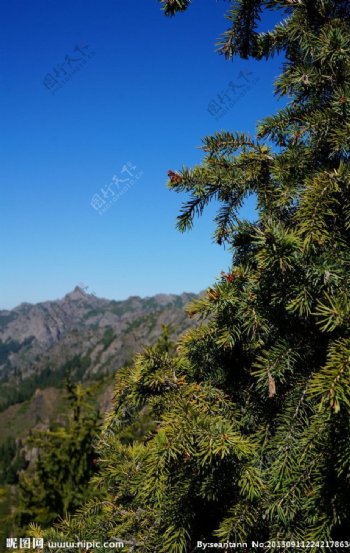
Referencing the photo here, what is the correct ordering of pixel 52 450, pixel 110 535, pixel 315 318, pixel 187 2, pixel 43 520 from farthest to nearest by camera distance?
1. pixel 52 450
2. pixel 43 520
3. pixel 187 2
4. pixel 110 535
5. pixel 315 318

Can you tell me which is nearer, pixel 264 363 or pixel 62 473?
pixel 264 363

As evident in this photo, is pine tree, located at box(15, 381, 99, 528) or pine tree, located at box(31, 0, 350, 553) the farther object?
pine tree, located at box(15, 381, 99, 528)

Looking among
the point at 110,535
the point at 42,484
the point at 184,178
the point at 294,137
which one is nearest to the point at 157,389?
the point at 110,535

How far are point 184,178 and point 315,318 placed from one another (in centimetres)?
169

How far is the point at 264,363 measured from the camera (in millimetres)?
2676

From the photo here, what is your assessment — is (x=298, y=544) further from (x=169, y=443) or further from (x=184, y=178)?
(x=184, y=178)

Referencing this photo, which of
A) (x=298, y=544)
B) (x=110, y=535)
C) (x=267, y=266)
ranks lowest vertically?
(x=110, y=535)

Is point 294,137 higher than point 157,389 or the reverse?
higher

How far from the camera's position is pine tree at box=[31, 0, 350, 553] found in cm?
229

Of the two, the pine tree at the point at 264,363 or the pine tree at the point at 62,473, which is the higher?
the pine tree at the point at 264,363

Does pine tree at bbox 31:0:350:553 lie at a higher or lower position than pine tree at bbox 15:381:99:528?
higher

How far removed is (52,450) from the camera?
16.9m

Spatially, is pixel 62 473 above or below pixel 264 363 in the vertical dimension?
below

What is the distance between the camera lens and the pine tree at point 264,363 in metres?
2.29
